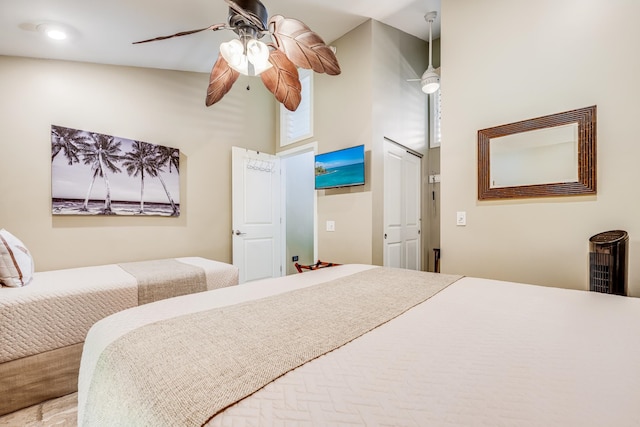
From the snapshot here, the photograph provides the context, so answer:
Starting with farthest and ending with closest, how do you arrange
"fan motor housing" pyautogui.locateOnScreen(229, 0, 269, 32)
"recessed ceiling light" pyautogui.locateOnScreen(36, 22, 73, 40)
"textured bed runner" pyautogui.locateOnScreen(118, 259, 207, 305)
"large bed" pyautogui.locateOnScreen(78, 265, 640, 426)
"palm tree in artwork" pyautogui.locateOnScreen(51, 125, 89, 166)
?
"palm tree in artwork" pyautogui.locateOnScreen(51, 125, 89, 166), "textured bed runner" pyautogui.locateOnScreen(118, 259, 207, 305), "recessed ceiling light" pyautogui.locateOnScreen(36, 22, 73, 40), "fan motor housing" pyautogui.locateOnScreen(229, 0, 269, 32), "large bed" pyautogui.locateOnScreen(78, 265, 640, 426)

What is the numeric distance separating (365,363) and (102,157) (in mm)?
3203

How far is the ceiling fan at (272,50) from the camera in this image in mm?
1562

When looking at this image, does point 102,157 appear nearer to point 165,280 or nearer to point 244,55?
point 165,280

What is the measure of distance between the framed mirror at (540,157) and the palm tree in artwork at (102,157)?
3.43 meters

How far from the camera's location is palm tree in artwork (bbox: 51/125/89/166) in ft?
8.36


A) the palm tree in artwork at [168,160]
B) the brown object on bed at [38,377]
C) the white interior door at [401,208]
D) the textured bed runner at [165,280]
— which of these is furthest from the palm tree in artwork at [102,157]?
the white interior door at [401,208]

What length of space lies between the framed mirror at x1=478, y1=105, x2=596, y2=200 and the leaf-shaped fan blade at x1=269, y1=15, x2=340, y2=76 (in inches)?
55.8

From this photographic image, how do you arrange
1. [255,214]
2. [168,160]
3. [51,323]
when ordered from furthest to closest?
[255,214] → [168,160] → [51,323]

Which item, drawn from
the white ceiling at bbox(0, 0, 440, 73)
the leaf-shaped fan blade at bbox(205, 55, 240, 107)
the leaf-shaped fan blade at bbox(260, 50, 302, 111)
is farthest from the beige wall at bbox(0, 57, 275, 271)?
the leaf-shaped fan blade at bbox(260, 50, 302, 111)

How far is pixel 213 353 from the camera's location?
2.46 feet

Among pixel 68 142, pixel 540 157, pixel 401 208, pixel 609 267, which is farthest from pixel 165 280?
pixel 540 157

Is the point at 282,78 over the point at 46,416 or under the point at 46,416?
over

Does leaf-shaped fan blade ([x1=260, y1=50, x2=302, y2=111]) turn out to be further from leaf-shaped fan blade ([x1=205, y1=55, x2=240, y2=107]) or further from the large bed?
the large bed

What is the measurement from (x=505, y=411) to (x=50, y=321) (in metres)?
2.35
